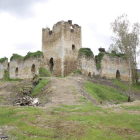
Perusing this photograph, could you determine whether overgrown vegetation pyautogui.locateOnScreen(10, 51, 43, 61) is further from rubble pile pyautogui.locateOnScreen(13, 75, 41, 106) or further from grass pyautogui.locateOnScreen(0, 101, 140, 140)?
grass pyautogui.locateOnScreen(0, 101, 140, 140)

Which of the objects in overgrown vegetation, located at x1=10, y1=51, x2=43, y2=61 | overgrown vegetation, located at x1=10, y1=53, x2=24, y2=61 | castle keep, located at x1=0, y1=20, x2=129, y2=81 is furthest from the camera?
overgrown vegetation, located at x1=10, y1=53, x2=24, y2=61

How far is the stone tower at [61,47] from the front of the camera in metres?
23.0

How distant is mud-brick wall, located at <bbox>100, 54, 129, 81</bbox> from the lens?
87.3 feet

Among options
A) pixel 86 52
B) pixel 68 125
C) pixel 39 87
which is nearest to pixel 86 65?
pixel 86 52

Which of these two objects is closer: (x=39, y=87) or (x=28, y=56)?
(x=39, y=87)

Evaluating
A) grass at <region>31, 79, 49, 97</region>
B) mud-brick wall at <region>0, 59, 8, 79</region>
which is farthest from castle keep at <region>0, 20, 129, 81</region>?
grass at <region>31, 79, 49, 97</region>

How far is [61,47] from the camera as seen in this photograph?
22969mm

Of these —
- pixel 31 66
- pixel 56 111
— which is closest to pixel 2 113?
pixel 56 111

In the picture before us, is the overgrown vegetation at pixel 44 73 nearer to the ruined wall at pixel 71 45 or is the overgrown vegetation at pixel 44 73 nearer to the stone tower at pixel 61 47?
the stone tower at pixel 61 47

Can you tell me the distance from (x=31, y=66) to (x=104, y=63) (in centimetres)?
Result: 983

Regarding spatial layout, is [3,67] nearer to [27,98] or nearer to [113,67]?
[113,67]

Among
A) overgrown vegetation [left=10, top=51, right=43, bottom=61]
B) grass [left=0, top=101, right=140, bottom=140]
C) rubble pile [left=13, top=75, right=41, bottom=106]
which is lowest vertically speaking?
grass [left=0, top=101, right=140, bottom=140]

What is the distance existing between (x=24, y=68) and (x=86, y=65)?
8486 millimetres

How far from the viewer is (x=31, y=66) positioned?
2527 cm
